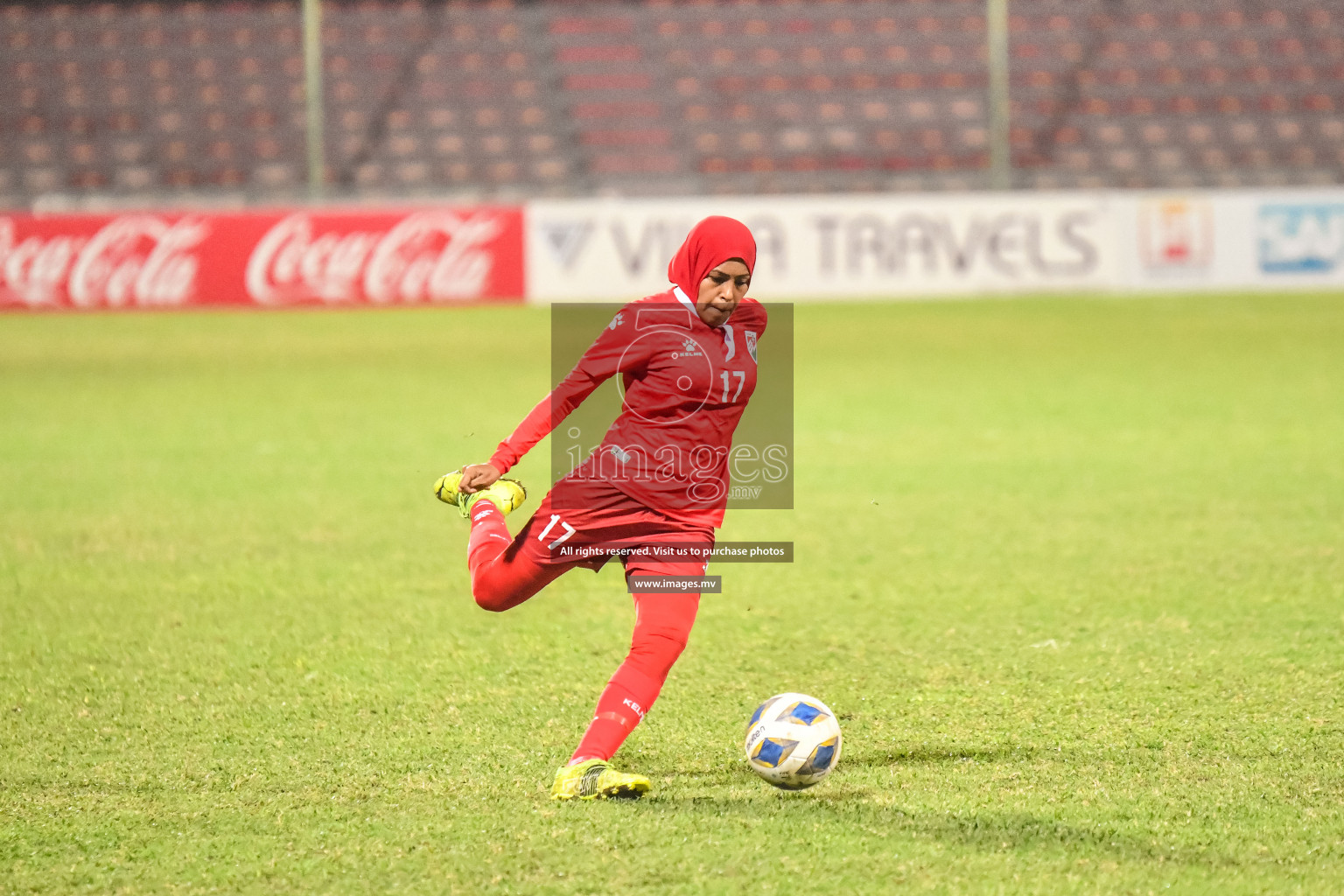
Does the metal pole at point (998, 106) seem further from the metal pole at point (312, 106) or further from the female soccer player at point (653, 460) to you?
the female soccer player at point (653, 460)

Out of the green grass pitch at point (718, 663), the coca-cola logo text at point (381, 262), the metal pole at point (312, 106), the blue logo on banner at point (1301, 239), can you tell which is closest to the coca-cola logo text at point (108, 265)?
the coca-cola logo text at point (381, 262)

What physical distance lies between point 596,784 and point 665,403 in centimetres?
105

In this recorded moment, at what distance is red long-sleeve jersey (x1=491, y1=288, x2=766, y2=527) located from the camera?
4.10m

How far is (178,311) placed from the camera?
18.8 meters

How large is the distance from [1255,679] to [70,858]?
3739 millimetres

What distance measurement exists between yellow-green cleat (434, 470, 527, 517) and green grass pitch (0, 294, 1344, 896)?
0.73 metres

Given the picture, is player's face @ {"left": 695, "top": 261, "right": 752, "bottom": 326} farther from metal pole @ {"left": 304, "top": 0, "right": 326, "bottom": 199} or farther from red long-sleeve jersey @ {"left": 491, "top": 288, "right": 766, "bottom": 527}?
metal pole @ {"left": 304, "top": 0, "right": 326, "bottom": 199}

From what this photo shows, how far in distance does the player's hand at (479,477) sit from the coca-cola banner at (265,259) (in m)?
15.2

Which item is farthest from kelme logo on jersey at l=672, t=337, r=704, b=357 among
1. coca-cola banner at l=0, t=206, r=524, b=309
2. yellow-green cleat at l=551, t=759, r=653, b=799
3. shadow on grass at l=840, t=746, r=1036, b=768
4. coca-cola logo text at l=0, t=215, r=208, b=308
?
coca-cola logo text at l=0, t=215, r=208, b=308

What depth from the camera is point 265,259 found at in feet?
61.9

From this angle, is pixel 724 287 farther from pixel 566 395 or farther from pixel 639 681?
pixel 639 681

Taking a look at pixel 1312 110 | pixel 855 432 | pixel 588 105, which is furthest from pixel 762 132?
pixel 855 432

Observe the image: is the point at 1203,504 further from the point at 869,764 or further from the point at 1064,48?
the point at 1064,48

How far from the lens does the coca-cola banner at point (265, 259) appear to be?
18375 millimetres
